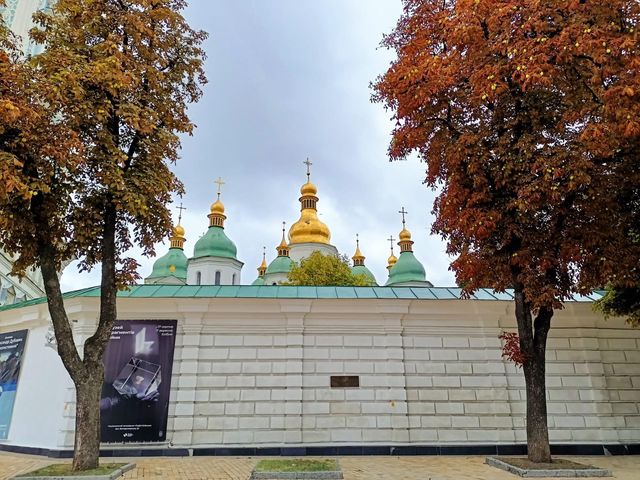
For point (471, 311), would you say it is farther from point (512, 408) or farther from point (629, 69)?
point (629, 69)

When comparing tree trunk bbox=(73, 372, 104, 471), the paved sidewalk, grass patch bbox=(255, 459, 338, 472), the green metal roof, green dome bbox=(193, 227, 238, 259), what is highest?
green dome bbox=(193, 227, 238, 259)

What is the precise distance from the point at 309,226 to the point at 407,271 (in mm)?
10090

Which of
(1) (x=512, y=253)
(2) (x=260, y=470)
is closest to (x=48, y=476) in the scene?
(2) (x=260, y=470)

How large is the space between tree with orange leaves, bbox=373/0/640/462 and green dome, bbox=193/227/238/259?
34.6 m

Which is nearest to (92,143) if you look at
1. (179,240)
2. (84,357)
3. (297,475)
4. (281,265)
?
(84,357)

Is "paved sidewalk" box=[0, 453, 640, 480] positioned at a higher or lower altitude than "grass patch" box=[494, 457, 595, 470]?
lower

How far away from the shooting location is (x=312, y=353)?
13.3m

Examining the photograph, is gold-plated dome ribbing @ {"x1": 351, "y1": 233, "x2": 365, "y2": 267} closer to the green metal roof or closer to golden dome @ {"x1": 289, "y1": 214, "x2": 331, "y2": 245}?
golden dome @ {"x1": 289, "y1": 214, "x2": 331, "y2": 245}

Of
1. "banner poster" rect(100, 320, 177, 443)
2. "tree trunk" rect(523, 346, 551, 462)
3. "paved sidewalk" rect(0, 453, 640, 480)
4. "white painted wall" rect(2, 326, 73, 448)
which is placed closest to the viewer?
"paved sidewalk" rect(0, 453, 640, 480)

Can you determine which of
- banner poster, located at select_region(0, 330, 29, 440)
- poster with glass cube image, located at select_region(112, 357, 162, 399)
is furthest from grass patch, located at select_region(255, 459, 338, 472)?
banner poster, located at select_region(0, 330, 29, 440)

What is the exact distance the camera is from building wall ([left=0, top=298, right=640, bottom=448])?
1272 cm

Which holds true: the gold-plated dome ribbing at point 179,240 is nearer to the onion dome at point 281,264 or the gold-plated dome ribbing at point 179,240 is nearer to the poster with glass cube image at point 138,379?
Answer: the onion dome at point 281,264

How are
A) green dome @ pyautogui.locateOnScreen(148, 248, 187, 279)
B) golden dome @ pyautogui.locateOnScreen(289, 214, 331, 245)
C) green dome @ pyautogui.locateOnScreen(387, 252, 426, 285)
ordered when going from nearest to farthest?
green dome @ pyautogui.locateOnScreen(387, 252, 426, 285) → golden dome @ pyautogui.locateOnScreen(289, 214, 331, 245) → green dome @ pyautogui.locateOnScreen(148, 248, 187, 279)

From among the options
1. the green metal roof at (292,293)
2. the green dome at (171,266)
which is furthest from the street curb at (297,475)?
the green dome at (171,266)
